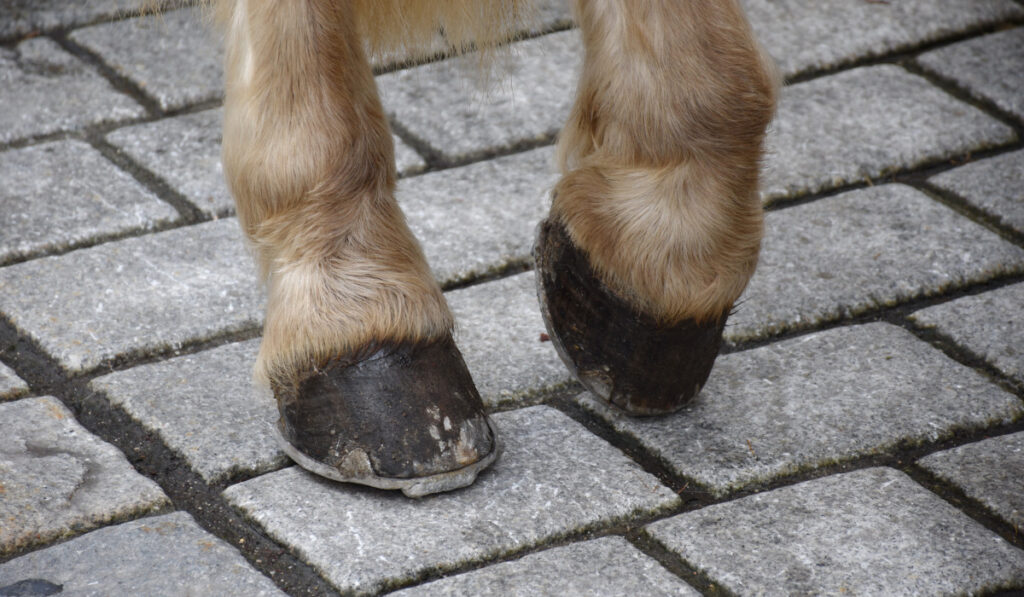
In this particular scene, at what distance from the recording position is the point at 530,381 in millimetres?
1729

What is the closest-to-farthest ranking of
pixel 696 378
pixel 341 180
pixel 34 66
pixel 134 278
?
pixel 341 180
pixel 696 378
pixel 134 278
pixel 34 66

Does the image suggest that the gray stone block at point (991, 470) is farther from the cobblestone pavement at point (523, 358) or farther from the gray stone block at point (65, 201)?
the gray stone block at point (65, 201)

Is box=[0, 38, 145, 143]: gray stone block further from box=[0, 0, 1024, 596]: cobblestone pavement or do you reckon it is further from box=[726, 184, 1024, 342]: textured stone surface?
box=[726, 184, 1024, 342]: textured stone surface

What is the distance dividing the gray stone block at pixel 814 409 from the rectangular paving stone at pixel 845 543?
65mm

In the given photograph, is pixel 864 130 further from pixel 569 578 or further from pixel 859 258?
pixel 569 578

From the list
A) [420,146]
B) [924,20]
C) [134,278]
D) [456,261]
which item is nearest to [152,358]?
[134,278]

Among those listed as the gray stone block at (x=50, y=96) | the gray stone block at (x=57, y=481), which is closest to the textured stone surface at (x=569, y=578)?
the gray stone block at (x=57, y=481)

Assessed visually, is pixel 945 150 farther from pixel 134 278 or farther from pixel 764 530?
pixel 134 278

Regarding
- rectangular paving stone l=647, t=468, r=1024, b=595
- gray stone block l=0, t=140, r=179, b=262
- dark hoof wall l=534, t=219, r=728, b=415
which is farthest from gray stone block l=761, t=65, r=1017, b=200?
gray stone block l=0, t=140, r=179, b=262

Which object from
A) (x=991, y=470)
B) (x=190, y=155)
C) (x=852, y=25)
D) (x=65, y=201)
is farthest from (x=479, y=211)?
(x=852, y=25)

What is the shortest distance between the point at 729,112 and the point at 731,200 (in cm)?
11

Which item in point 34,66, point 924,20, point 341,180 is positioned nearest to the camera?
point 341,180

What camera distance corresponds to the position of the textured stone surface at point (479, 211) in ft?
6.55

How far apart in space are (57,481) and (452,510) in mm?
495
